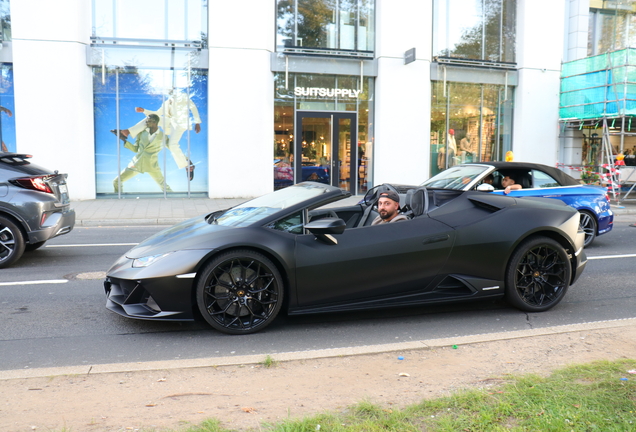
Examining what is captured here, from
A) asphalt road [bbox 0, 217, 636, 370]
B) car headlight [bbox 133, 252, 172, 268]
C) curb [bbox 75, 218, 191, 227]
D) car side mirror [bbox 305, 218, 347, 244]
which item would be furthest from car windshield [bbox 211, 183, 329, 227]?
curb [bbox 75, 218, 191, 227]

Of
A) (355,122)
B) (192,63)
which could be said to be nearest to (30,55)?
(192,63)

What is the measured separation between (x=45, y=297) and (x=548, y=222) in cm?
517

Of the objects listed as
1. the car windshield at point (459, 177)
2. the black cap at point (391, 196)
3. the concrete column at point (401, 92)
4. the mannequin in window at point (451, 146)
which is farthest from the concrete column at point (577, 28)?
the black cap at point (391, 196)

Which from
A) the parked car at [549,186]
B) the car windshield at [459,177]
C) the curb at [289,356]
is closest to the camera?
the curb at [289,356]

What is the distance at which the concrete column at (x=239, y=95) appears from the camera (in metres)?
18.3

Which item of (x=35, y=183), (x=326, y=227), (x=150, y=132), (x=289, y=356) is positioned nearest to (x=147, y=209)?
(x=150, y=132)

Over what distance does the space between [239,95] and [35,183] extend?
36.5ft

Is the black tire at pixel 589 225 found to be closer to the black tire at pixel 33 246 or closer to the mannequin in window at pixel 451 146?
the black tire at pixel 33 246

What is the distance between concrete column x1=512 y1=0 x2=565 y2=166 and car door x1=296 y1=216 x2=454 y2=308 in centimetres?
1757

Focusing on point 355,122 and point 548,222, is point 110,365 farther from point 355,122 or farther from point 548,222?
point 355,122

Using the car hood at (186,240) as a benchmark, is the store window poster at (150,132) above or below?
above

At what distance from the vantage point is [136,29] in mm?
18438

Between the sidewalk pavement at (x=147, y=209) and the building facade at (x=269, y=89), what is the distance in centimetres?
115

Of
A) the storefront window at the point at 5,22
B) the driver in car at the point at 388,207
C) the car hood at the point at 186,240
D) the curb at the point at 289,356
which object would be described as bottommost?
the curb at the point at 289,356
